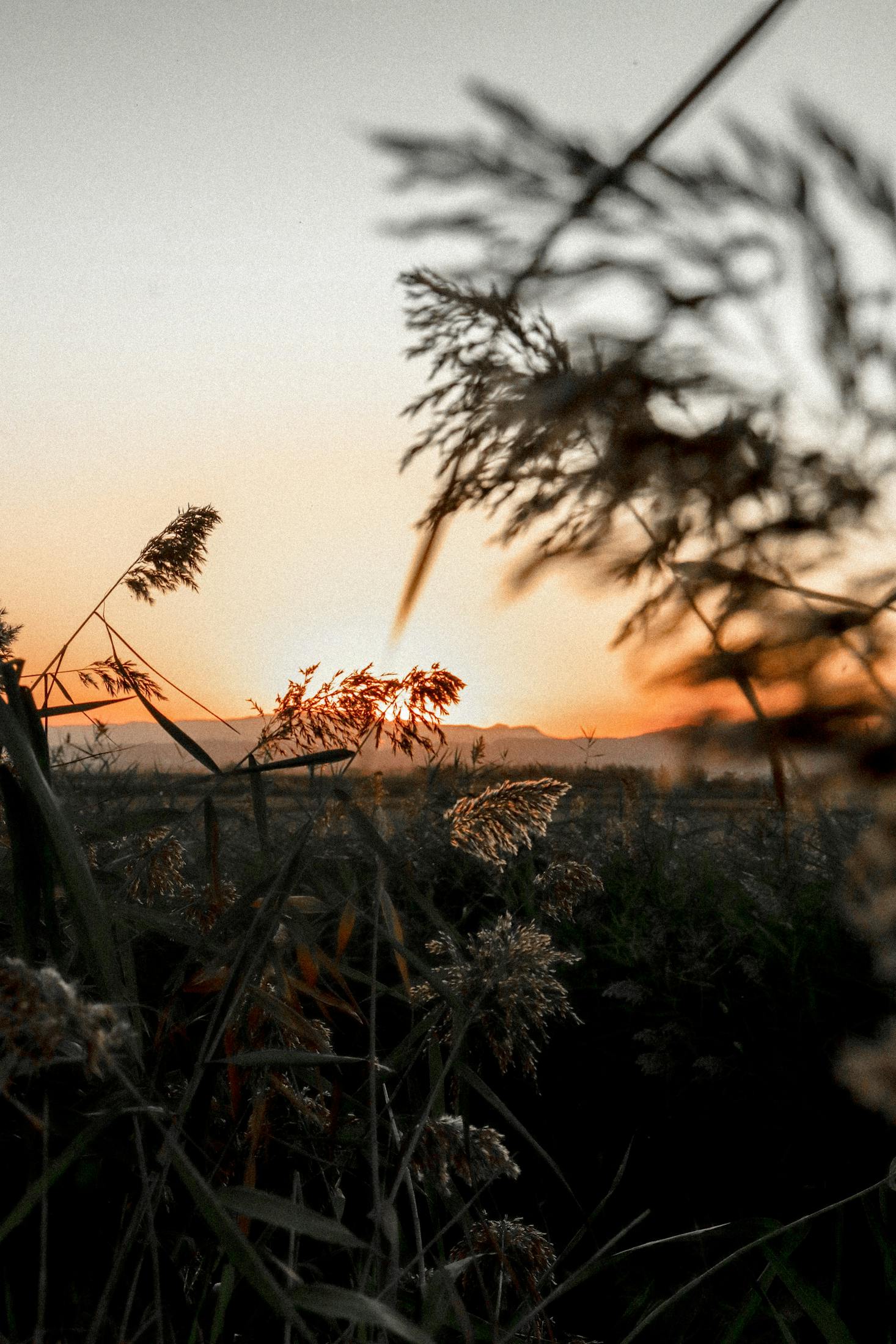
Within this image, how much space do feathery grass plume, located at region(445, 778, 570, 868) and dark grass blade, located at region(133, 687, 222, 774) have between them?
11.4 inches

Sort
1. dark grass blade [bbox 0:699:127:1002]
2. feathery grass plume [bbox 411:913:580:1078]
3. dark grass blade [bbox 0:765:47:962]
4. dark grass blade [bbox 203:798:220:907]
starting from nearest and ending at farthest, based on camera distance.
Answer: dark grass blade [bbox 0:699:127:1002] → dark grass blade [bbox 0:765:47:962] → feathery grass plume [bbox 411:913:580:1078] → dark grass blade [bbox 203:798:220:907]

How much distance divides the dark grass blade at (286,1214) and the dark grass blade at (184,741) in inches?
19.4

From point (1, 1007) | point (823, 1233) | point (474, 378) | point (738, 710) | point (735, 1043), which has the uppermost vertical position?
point (474, 378)

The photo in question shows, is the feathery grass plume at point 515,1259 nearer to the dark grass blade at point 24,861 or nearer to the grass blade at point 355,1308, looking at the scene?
the grass blade at point 355,1308

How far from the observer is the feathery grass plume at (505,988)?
1.17 m

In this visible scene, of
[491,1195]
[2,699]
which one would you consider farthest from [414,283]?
[491,1195]

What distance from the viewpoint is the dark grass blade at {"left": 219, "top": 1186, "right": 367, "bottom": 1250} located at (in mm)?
790

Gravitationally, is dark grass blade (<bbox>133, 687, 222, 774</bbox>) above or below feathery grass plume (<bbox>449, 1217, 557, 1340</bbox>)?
above

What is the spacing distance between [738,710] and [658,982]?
6.57ft

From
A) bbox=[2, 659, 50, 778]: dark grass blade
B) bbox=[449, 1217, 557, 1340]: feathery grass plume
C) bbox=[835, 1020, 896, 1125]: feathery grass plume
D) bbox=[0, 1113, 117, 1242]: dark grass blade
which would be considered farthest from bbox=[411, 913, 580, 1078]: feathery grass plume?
bbox=[835, 1020, 896, 1125]: feathery grass plume

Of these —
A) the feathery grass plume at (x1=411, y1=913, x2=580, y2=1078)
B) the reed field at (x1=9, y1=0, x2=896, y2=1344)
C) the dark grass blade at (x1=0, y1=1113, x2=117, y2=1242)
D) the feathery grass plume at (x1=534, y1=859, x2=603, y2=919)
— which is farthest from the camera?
the feathery grass plume at (x1=534, y1=859, x2=603, y2=919)

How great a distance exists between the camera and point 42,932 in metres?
1.15

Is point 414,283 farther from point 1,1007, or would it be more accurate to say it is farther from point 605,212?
point 1,1007

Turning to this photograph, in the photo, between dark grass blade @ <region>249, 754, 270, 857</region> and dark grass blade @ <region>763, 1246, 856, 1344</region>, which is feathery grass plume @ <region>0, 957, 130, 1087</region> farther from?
dark grass blade @ <region>763, 1246, 856, 1344</region>
